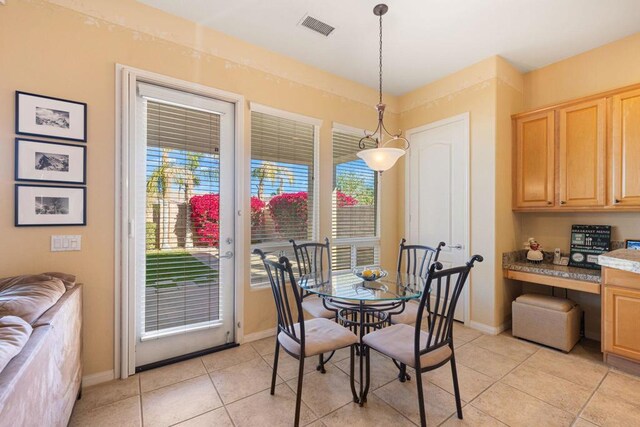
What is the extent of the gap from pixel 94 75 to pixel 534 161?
4260 mm

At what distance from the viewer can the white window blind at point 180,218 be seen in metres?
2.46

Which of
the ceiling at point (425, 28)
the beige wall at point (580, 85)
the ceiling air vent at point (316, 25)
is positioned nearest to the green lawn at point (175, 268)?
the ceiling at point (425, 28)

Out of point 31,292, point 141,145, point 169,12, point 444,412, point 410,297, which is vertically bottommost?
Answer: point 444,412

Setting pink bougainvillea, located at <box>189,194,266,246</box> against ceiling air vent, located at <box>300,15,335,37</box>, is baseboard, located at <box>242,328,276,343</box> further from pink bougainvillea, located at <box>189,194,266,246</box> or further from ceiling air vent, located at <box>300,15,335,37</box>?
ceiling air vent, located at <box>300,15,335,37</box>

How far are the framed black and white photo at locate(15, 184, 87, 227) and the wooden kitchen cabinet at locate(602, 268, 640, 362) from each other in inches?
168

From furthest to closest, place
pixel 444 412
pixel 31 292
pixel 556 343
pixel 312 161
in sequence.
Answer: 1. pixel 312 161
2. pixel 556 343
3. pixel 444 412
4. pixel 31 292

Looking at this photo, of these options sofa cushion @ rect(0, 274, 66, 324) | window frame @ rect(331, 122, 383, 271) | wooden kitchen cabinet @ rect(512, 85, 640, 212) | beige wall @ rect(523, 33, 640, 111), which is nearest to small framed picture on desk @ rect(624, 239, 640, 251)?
wooden kitchen cabinet @ rect(512, 85, 640, 212)

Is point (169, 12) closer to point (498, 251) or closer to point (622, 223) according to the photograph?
point (498, 251)

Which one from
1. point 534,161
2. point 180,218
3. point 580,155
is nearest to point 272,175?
point 180,218

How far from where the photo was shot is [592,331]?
9.96 feet

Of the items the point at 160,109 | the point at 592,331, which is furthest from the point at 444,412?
the point at 160,109

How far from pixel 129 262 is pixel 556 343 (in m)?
3.91

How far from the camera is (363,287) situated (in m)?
2.25

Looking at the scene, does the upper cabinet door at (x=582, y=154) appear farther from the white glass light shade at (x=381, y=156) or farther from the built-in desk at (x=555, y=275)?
the white glass light shade at (x=381, y=156)
